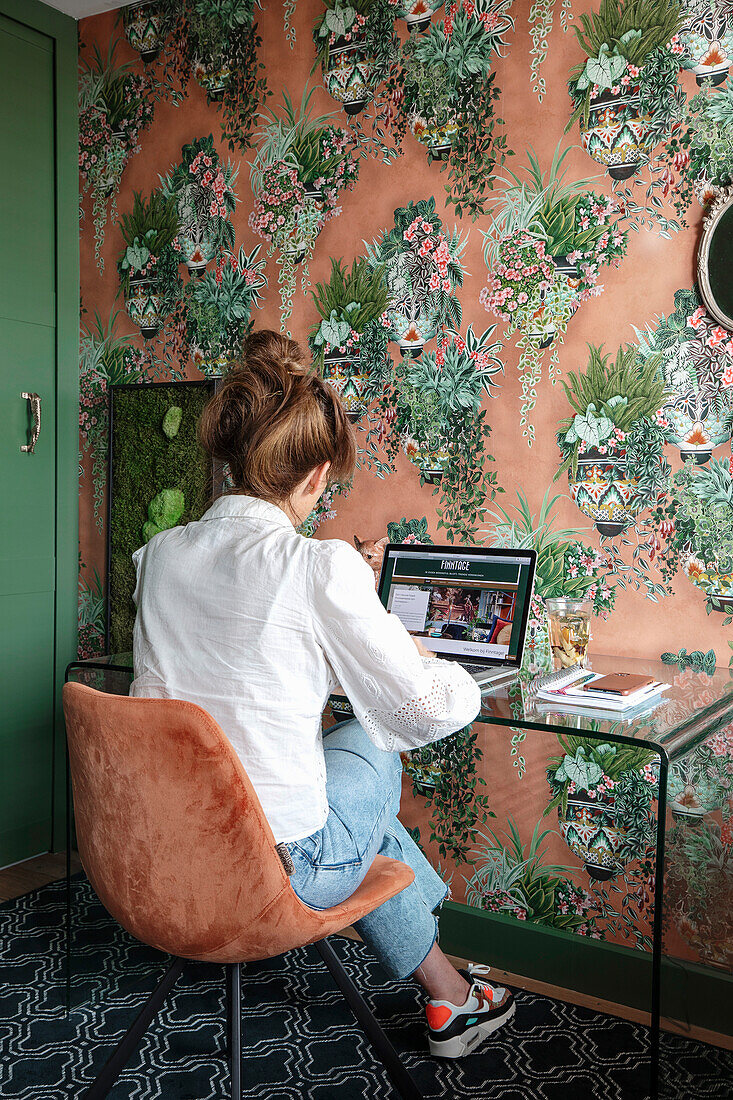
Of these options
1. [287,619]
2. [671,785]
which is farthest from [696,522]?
[287,619]

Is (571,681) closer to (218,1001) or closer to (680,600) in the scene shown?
(680,600)

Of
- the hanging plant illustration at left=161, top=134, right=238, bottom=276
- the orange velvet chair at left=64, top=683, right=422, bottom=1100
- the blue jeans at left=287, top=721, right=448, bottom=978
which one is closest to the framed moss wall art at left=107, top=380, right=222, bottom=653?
the hanging plant illustration at left=161, top=134, right=238, bottom=276

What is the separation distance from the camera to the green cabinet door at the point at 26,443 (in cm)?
Result: 277

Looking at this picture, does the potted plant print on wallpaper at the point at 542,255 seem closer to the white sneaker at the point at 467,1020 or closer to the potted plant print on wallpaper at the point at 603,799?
the potted plant print on wallpaper at the point at 603,799

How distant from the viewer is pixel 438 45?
7.32 ft

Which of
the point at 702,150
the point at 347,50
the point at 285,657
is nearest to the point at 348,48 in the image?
the point at 347,50

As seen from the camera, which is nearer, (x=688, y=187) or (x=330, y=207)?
(x=688, y=187)

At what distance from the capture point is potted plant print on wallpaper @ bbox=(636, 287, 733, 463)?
6.25ft

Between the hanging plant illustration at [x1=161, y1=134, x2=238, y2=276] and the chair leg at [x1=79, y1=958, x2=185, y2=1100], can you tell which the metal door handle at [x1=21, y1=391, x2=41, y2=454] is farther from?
the chair leg at [x1=79, y1=958, x2=185, y2=1100]

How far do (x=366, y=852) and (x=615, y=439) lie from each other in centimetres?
108

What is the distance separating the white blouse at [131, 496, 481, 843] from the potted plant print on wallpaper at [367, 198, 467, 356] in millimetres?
1046

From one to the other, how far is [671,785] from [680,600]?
2.69 feet

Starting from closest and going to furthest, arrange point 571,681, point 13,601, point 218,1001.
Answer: point 571,681 < point 218,1001 < point 13,601

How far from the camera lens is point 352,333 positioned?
2.42 meters
